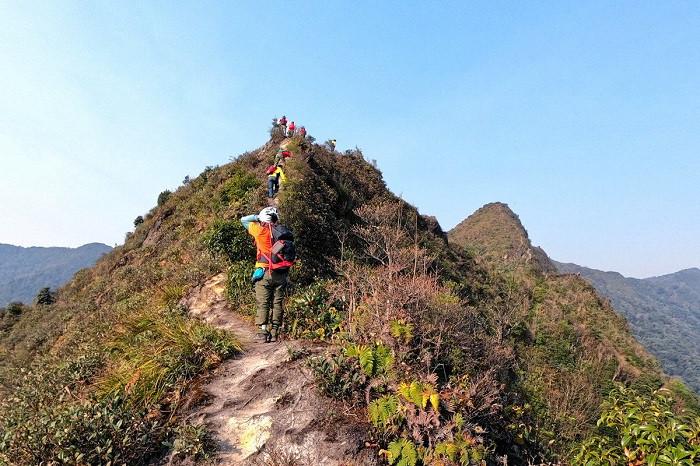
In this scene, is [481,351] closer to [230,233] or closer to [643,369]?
[230,233]

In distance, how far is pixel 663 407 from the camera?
358 centimetres

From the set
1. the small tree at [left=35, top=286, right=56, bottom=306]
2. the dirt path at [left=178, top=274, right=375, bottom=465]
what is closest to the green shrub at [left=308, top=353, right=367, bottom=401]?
the dirt path at [left=178, top=274, right=375, bottom=465]

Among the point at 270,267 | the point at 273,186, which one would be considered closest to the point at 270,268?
the point at 270,267

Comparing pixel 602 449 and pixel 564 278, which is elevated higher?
pixel 564 278

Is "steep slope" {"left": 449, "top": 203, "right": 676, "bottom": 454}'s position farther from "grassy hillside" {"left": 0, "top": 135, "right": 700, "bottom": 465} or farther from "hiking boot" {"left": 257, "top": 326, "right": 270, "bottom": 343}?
"hiking boot" {"left": 257, "top": 326, "right": 270, "bottom": 343}

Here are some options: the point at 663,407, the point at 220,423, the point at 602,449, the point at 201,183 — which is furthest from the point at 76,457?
the point at 201,183

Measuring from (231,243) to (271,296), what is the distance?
3.75 meters

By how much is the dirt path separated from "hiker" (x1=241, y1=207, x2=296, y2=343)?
700mm

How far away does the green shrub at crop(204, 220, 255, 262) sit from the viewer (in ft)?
35.3

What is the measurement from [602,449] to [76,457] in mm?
5034

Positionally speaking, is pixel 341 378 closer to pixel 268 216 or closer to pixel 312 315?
pixel 312 315

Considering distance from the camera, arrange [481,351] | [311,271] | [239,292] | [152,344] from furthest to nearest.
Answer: [311,271], [239,292], [481,351], [152,344]

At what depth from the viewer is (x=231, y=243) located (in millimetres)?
10852

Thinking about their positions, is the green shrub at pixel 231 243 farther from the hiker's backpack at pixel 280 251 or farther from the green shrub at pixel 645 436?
the green shrub at pixel 645 436
